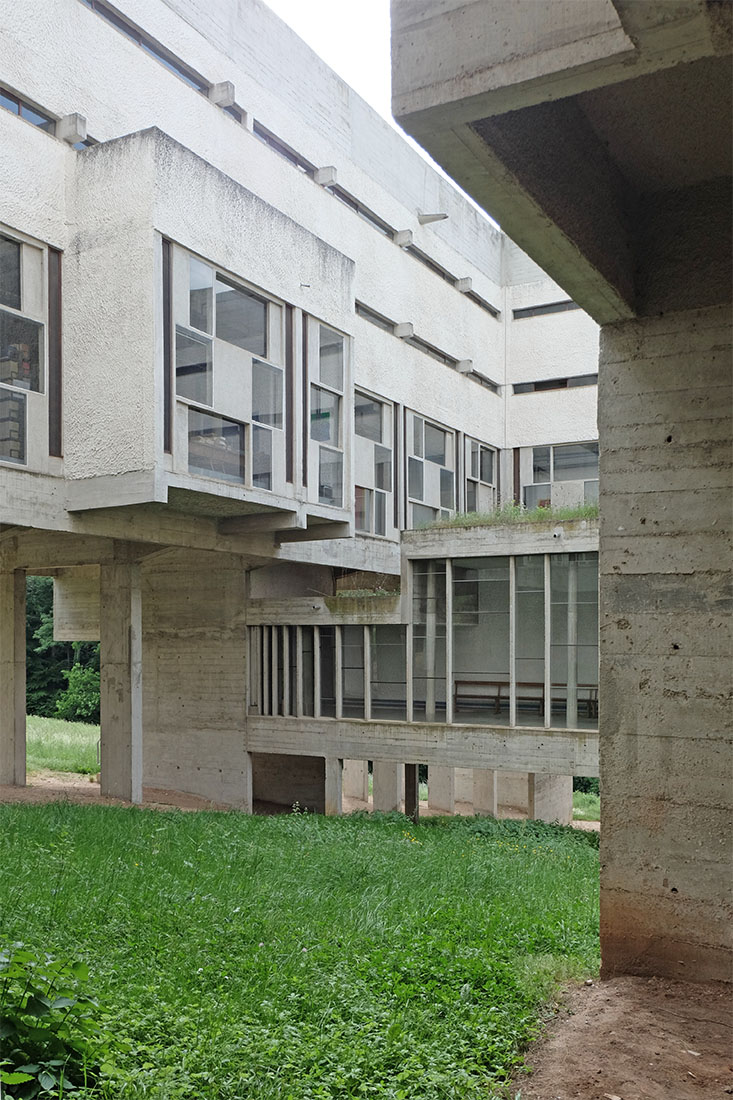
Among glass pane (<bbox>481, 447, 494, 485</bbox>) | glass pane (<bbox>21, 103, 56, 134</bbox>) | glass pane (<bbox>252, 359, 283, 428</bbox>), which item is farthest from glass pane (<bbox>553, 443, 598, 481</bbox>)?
glass pane (<bbox>21, 103, 56, 134</bbox>)

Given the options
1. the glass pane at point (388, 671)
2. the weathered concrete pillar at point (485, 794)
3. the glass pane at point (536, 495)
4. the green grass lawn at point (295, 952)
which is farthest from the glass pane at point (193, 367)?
the glass pane at point (536, 495)

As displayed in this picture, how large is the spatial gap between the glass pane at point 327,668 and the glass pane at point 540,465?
9157 millimetres

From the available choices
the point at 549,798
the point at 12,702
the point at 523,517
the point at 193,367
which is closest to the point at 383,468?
the point at 523,517

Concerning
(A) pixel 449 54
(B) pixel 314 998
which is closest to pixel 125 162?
(A) pixel 449 54

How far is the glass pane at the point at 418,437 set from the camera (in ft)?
75.0

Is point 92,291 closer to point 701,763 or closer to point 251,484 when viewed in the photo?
point 251,484

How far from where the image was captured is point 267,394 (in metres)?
14.8

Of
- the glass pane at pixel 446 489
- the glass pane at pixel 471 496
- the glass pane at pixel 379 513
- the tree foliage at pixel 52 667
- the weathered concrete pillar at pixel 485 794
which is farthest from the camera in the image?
the tree foliage at pixel 52 667

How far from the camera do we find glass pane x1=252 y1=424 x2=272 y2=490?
47.2 ft

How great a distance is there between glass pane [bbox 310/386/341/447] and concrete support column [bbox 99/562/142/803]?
433 centimetres

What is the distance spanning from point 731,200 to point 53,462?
9949 mm

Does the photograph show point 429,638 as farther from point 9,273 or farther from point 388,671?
point 9,273

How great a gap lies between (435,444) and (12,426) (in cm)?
1323

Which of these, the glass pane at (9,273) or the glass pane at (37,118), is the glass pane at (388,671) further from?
the glass pane at (37,118)
